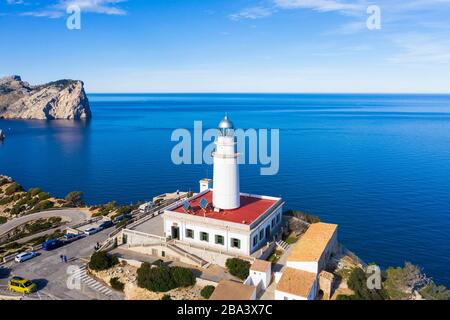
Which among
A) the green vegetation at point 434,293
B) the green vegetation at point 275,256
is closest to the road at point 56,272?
the green vegetation at point 275,256

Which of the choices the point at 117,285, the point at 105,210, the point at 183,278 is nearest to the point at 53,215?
the point at 105,210

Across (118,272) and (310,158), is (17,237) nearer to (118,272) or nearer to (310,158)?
(118,272)

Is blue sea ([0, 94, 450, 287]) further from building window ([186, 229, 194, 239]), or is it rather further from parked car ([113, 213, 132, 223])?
building window ([186, 229, 194, 239])

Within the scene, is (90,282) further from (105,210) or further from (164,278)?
(105,210)

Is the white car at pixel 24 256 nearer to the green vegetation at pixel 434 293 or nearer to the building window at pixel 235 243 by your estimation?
the building window at pixel 235 243
